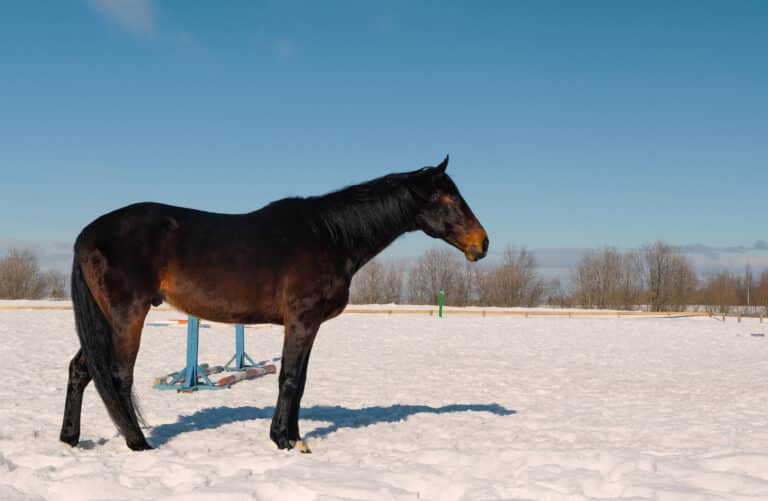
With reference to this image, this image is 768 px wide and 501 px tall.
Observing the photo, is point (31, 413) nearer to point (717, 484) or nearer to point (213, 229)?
point (213, 229)

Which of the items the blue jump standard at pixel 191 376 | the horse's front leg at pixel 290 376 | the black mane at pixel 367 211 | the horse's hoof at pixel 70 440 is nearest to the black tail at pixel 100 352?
the horse's hoof at pixel 70 440

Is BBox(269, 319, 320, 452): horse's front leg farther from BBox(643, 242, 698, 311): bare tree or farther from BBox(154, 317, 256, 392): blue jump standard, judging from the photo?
BBox(643, 242, 698, 311): bare tree

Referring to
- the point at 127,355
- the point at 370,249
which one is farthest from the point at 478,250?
the point at 127,355

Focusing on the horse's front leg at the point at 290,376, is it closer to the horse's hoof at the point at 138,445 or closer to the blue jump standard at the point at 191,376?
the horse's hoof at the point at 138,445

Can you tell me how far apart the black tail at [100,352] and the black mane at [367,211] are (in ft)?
6.06

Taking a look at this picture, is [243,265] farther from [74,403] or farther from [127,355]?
[74,403]

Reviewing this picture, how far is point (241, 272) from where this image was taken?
16.2 feet

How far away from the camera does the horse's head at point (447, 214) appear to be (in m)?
5.48

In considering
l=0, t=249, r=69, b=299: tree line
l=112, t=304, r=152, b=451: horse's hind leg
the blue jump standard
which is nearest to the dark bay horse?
l=112, t=304, r=152, b=451: horse's hind leg

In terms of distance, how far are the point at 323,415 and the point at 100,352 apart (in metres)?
2.91

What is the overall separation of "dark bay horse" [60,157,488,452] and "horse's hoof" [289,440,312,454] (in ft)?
0.04

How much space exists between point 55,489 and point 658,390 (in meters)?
8.49

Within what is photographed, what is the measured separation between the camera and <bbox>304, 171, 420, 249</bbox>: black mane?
17.5ft

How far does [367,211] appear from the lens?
544 centimetres
